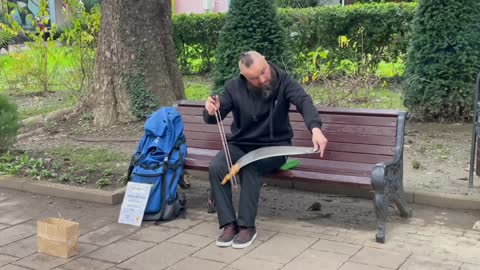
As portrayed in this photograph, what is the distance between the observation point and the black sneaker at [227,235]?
427cm

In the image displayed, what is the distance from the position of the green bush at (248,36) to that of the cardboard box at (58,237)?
412 centimetres

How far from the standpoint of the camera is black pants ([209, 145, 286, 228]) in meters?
4.36

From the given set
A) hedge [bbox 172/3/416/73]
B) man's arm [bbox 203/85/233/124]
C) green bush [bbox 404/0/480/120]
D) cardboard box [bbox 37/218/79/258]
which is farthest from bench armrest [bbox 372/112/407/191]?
hedge [bbox 172/3/416/73]

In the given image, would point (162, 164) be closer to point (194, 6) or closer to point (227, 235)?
point (227, 235)

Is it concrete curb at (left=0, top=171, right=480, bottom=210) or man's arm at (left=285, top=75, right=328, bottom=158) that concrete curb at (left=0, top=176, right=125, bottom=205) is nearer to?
concrete curb at (left=0, top=171, right=480, bottom=210)

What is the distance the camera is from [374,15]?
1015 centimetres

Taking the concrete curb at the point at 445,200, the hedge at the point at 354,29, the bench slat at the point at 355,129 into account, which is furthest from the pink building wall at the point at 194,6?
the concrete curb at the point at 445,200

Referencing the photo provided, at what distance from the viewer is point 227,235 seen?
432 cm

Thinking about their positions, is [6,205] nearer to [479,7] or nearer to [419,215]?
[419,215]

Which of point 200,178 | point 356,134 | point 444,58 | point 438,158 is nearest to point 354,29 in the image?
point 444,58

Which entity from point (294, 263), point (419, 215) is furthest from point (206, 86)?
point (294, 263)

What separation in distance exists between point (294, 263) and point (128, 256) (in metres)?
1.13

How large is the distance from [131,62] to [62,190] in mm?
2574

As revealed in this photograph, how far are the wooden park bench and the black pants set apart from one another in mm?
158
